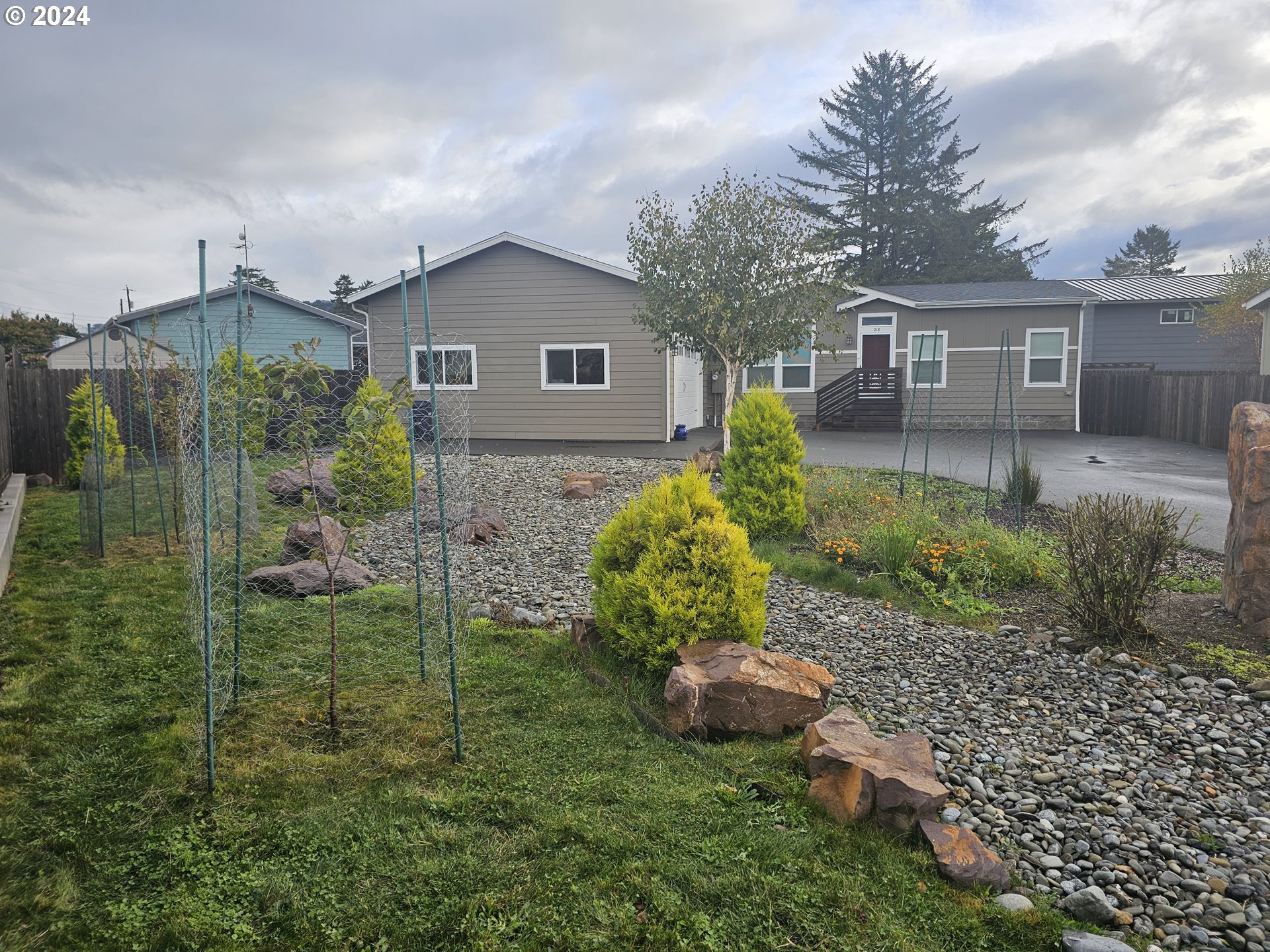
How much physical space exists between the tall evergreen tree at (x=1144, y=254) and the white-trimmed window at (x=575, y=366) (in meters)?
43.6

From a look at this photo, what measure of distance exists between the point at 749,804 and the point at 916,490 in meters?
7.45

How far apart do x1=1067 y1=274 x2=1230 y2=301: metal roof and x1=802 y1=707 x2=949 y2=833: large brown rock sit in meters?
22.9

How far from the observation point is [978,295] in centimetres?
2141

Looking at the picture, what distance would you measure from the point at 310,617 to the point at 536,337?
12765 mm

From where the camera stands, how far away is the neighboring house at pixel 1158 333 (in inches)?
901

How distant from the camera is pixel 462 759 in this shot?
3490 mm

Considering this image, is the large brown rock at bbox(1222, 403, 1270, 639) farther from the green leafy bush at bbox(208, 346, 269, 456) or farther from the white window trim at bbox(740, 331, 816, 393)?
the white window trim at bbox(740, 331, 816, 393)

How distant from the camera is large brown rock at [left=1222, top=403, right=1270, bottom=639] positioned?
16.2 feet

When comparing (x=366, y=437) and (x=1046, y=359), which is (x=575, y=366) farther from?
(x=366, y=437)

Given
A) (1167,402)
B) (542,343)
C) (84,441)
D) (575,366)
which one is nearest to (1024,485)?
(575,366)

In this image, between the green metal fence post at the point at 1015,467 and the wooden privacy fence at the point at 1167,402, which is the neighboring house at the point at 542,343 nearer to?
the green metal fence post at the point at 1015,467

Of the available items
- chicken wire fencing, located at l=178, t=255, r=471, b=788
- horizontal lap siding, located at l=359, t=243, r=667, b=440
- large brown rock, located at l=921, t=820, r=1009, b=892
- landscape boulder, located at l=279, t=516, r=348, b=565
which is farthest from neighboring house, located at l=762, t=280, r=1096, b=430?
large brown rock, located at l=921, t=820, r=1009, b=892

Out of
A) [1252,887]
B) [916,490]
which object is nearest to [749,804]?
[1252,887]

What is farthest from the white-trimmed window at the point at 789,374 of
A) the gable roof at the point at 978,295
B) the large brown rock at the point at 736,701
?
the large brown rock at the point at 736,701
